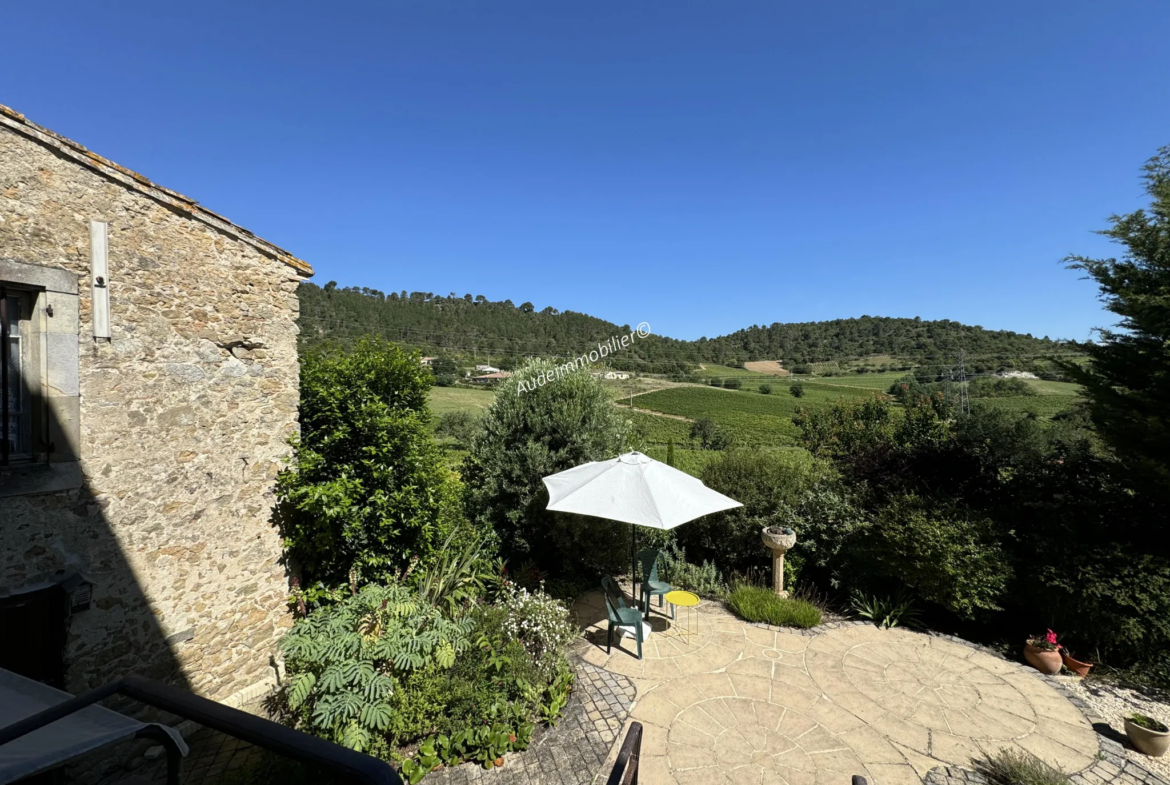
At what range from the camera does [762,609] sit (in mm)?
7023

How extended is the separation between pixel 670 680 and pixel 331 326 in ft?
98.6

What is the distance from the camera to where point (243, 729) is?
3.46 ft

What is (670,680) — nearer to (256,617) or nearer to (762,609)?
(762,609)

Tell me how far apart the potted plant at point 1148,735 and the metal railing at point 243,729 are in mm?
6999

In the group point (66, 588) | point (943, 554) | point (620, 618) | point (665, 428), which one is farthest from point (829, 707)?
point (665, 428)

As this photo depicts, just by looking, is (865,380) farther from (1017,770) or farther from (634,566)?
(1017,770)

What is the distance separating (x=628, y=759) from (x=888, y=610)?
646cm

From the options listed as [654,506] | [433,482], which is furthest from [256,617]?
[654,506]

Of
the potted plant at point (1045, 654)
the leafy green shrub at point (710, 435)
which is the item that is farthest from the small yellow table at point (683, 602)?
the leafy green shrub at point (710, 435)

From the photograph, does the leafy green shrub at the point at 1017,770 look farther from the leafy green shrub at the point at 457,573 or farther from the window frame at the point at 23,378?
the window frame at the point at 23,378

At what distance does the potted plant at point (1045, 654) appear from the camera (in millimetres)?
5793

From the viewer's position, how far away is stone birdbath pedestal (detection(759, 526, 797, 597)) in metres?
7.31

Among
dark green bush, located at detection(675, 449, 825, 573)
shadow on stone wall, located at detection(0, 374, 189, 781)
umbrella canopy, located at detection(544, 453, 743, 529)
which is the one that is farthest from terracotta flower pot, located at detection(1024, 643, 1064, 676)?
shadow on stone wall, located at detection(0, 374, 189, 781)

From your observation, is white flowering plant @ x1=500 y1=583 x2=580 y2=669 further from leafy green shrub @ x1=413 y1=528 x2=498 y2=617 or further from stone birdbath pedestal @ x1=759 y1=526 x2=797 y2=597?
stone birdbath pedestal @ x1=759 y1=526 x2=797 y2=597
